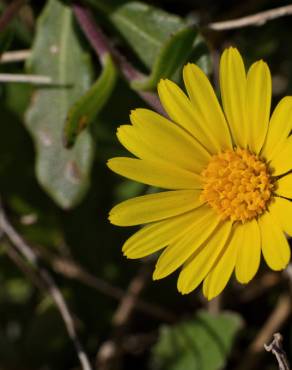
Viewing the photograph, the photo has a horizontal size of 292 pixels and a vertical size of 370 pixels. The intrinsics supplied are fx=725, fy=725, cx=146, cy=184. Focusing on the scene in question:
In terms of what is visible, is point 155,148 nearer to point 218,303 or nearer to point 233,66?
point 233,66

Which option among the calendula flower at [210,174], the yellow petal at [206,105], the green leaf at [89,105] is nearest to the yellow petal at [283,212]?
the calendula flower at [210,174]

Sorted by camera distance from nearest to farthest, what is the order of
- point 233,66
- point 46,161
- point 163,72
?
1. point 233,66
2. point 163,72
3. point 46,161

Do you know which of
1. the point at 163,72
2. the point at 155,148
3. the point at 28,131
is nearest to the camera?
the point at 155,148

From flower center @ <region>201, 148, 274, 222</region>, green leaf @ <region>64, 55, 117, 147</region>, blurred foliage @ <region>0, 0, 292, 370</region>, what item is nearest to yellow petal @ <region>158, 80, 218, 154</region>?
flower center @ <region>201, 148, 274, 222</region>

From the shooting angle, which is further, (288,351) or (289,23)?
(289,23)

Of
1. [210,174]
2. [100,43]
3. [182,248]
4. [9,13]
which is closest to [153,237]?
[182,248]

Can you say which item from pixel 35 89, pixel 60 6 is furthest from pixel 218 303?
pixel 60 6

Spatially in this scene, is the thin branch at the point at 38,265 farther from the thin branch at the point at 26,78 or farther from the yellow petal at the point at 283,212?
the yellow petal at the point at 283,212
